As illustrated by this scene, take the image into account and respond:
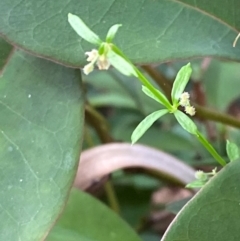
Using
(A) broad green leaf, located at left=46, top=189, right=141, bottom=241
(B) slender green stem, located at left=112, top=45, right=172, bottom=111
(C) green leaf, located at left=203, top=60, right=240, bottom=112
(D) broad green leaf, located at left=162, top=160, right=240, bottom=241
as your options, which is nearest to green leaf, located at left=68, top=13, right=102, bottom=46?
(B) slender green stem, located at left=112, top=45, right=172, bottom=111

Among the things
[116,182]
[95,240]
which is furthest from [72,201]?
[116,182]

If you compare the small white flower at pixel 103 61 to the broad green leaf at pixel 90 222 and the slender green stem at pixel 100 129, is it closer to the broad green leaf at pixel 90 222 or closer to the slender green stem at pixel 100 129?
the broad green leaf at pixel 90 222

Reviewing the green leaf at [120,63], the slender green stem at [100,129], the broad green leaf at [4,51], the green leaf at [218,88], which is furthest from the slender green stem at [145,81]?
the green leaf at [218,88]

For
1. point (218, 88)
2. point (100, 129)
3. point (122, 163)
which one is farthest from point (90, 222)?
point (218, 88)

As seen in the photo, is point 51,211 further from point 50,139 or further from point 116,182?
point 116,182

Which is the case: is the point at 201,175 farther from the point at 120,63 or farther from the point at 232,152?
the point at 120,63

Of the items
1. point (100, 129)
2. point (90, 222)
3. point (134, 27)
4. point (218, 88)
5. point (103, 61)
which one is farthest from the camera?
point (218, 88)
